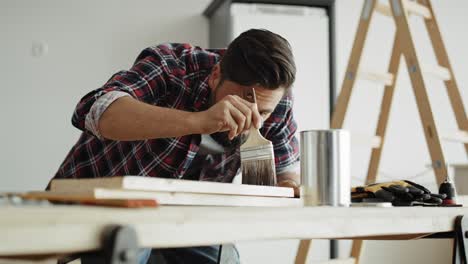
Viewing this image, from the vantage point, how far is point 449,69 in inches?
92.9

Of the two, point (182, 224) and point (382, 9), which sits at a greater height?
point (382, 9)

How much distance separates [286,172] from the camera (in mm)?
1715

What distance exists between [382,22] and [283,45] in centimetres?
251

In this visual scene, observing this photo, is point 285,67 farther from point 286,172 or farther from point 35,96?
point 35,96

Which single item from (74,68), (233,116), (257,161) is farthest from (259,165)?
(74,68)

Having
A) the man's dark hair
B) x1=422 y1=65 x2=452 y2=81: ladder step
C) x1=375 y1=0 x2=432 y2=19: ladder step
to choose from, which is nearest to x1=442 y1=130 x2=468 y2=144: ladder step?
x1=422 y1=65 x2=452 y2=81: ladder step

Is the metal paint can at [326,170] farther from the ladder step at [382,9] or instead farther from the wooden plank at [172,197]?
the ladder step at [382,9]

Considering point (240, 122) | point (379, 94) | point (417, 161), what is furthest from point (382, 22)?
point (240, 122)

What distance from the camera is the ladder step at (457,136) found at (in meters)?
2.12

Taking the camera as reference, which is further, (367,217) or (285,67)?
(285,67)

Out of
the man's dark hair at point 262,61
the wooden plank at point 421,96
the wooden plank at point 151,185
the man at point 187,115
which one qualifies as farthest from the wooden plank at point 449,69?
the wooden plank at point 151,185

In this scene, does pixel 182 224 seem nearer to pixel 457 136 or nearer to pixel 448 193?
pixel 448 193

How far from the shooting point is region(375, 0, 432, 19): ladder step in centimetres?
225

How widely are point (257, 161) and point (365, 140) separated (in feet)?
3.86
